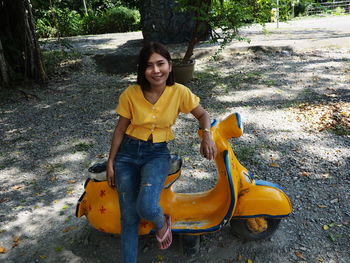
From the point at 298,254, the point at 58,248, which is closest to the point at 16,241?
the point at 58,248

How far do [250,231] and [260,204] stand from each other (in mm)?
264

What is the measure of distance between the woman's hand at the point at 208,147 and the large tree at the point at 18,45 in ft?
17.3

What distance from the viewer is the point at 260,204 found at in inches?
82.0

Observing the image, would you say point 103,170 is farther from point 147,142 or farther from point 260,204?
point 260,204

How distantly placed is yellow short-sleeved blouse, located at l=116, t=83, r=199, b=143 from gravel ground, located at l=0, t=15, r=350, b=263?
78 cm

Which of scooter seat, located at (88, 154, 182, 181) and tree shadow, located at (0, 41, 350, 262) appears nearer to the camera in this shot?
scooter seat, located at (88, 154, 182, 181)

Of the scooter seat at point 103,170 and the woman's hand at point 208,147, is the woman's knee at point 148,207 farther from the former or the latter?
→ the woman's hand at point 208,147

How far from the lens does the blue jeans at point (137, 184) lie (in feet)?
6.11

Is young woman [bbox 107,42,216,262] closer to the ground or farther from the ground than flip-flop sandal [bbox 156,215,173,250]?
farther from the ground

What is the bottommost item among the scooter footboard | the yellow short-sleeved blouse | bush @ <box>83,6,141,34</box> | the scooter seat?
the scooter footboard

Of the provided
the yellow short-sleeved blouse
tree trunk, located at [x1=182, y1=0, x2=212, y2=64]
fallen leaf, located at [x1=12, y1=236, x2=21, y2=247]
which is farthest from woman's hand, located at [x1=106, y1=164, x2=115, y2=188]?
tree trunk, located at [x1=182, y1=0, x2=212, y2=64]

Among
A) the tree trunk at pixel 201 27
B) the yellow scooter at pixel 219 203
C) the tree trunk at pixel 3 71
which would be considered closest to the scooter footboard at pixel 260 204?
the yellow scooter at pixel 219 203

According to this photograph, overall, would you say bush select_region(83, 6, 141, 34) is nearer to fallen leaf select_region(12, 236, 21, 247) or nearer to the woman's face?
fallen leaf select_region(12, 236, 21, 247)

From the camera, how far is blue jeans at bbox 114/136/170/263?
1863mm
